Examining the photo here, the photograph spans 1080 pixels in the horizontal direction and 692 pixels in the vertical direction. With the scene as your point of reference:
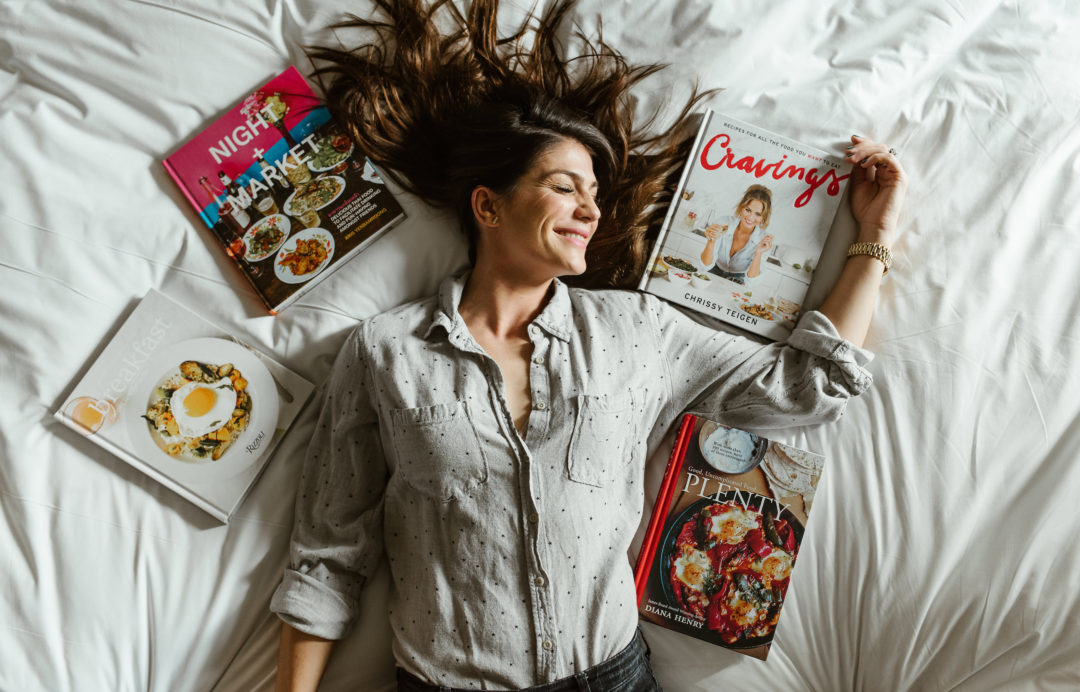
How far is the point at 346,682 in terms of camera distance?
1.22 m

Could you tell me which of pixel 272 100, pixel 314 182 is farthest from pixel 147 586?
pixel 272 100

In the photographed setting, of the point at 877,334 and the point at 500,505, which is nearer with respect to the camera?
the point at 500,505

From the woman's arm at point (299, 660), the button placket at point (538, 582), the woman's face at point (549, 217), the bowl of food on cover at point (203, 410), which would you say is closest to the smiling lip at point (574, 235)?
the woman's face at point (549, 217)

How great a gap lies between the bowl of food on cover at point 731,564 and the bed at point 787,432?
0.14ft

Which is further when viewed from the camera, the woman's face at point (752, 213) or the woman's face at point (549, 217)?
the woman's face at point (752, 213)

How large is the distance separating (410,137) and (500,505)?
2.25ft

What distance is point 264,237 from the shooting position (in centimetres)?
128

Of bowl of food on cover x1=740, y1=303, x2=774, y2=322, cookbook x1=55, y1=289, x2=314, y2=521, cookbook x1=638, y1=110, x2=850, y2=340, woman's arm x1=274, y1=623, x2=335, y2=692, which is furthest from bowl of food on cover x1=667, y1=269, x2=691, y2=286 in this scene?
woman's arm x1=274, y1=623, x2=335, y2=692

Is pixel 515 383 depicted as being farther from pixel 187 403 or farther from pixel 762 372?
pixel 187 403

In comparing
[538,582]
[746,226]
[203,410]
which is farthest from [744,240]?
[203,410]

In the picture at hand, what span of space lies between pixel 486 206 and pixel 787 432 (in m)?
0.65

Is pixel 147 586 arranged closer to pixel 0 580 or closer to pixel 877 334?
pixel 0 580

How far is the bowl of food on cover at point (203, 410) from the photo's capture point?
4.05 ft

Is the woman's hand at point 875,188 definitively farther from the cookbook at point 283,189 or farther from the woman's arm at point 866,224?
the cookbook at point 283,189
